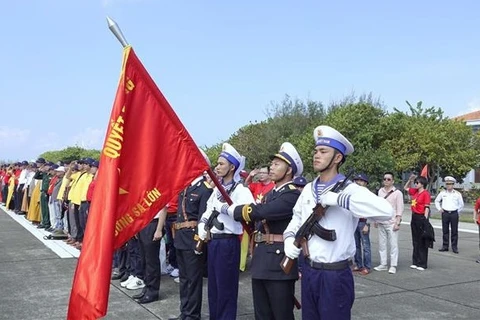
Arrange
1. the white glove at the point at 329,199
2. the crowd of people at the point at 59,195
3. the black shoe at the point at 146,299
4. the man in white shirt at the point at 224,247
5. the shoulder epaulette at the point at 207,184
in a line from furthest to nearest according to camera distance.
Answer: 1. the crowd of people at the point at 59,195
2. the black shoe at the point at 146,299
3. the shoulder epaulette at the point at 207,184
4. the man in white shirt at the point at 224,247
5. the white glove at the point at 329,199


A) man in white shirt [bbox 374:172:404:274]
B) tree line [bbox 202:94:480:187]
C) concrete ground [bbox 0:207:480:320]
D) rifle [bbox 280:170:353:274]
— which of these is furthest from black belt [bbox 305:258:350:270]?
tree line [bbox 202:94:480:187]

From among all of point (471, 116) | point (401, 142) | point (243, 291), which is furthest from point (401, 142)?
point (471, 116)

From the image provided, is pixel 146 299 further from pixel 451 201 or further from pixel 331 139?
pixel 451 201

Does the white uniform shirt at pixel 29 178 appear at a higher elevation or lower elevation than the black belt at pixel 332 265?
higher

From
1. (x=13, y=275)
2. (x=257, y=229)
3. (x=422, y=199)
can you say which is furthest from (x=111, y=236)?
(x=422, y=199)

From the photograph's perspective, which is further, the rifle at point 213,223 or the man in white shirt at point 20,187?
the man in white shirt at point 20,187

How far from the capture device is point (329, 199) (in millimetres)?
3533

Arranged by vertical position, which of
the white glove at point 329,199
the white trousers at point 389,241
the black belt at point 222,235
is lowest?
the white trousers at point 389,241

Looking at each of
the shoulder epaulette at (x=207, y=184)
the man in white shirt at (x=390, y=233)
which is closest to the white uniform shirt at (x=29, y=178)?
the man in white shirt at (x=390, y=233)

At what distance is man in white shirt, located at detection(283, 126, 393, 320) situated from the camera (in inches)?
136

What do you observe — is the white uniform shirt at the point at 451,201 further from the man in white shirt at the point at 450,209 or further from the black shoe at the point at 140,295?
the black shoe at the point at 140,295

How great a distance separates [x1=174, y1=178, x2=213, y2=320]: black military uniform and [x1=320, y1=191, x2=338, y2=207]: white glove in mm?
2362

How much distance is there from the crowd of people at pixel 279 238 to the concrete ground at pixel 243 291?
40cm

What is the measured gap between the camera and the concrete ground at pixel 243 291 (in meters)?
6.36
